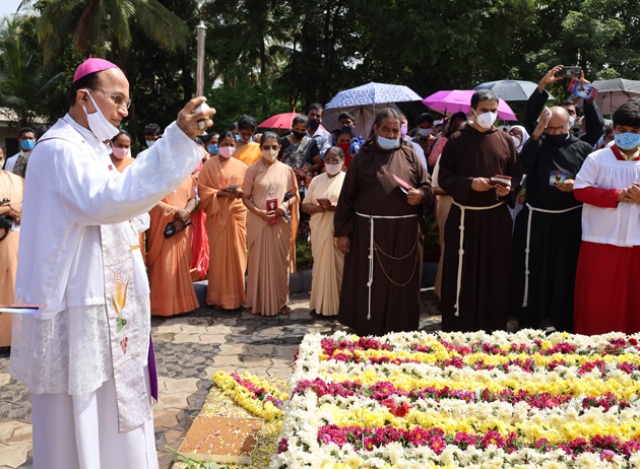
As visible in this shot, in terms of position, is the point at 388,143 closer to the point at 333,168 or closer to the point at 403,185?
the point at 403,185

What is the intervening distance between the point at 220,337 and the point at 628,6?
68.8ft

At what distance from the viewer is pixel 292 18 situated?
23453mm

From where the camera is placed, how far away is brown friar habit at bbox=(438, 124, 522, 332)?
19.6 feet

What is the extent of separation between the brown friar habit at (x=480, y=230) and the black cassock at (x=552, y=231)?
0.91 ft

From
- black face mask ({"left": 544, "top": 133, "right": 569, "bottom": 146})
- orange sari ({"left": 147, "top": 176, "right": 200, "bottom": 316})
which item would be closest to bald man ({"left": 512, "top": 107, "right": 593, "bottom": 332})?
black face mask ({"left": 544, "top": 133, "right": 569, "bottom": 146})

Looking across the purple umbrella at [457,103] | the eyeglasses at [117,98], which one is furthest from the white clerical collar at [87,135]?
the purple umbrella at [457,103]

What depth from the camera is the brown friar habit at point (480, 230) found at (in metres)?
5.97

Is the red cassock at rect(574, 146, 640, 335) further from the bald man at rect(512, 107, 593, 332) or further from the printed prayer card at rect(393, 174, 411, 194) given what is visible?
the printed prayer card at rect(393, 174, 411, 194)

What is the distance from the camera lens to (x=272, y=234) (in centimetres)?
732

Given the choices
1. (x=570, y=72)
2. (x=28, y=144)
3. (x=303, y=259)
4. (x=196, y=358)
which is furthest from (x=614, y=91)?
(x=28, y=144)

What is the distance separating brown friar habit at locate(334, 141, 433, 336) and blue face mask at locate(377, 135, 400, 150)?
0.07 m

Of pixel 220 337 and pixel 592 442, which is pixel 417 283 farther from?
pixel 592 442

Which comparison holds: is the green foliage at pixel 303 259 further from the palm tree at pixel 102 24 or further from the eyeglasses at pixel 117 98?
the palm tree at pixel 102 24

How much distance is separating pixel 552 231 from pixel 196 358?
3.59 meters
